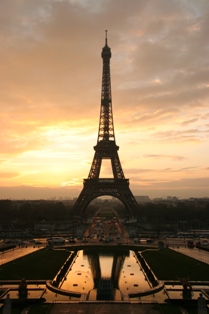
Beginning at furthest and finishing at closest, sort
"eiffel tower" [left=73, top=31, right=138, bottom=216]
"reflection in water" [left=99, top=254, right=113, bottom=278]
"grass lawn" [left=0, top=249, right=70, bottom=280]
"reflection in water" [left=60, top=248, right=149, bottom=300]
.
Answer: "eiffel tower" [left=73, top=31, right=138, bottom=216] < "reflection in water" [left=99, top=254, right=113, bottom=278] < "grass lawn" [left=0, top=249, right=70, bottom=280] < "reflection in water" [left=60, top=248, right=149, bottom=300]

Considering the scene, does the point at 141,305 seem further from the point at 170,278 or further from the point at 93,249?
the point at 93,249

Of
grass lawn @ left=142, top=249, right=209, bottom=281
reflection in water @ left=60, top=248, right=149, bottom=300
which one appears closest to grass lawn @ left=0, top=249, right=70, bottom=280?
reflection in water @ left=60, top=248, right=149, bottom=300

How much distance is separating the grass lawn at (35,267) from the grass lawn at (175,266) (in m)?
9.29

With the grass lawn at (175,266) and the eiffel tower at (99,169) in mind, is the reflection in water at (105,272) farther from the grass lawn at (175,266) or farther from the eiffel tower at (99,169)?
the eiffel tower at (99,169)

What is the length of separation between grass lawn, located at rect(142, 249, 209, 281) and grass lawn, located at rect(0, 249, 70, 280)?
929 centimetres

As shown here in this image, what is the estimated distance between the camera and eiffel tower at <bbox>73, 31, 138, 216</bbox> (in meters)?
72.5

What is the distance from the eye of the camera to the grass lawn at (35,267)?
28.1m

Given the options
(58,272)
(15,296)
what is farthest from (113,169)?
(15,296)

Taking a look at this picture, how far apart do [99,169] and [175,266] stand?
45.4m

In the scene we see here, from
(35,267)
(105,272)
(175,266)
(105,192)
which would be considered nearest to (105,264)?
(105,272)

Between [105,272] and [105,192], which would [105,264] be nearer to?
[105,272]

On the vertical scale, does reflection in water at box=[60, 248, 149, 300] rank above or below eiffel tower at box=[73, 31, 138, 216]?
below

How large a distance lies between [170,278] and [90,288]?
6926 mm

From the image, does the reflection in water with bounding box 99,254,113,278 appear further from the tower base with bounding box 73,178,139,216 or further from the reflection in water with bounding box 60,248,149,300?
the tower base with bounding box 73,178,139,216
